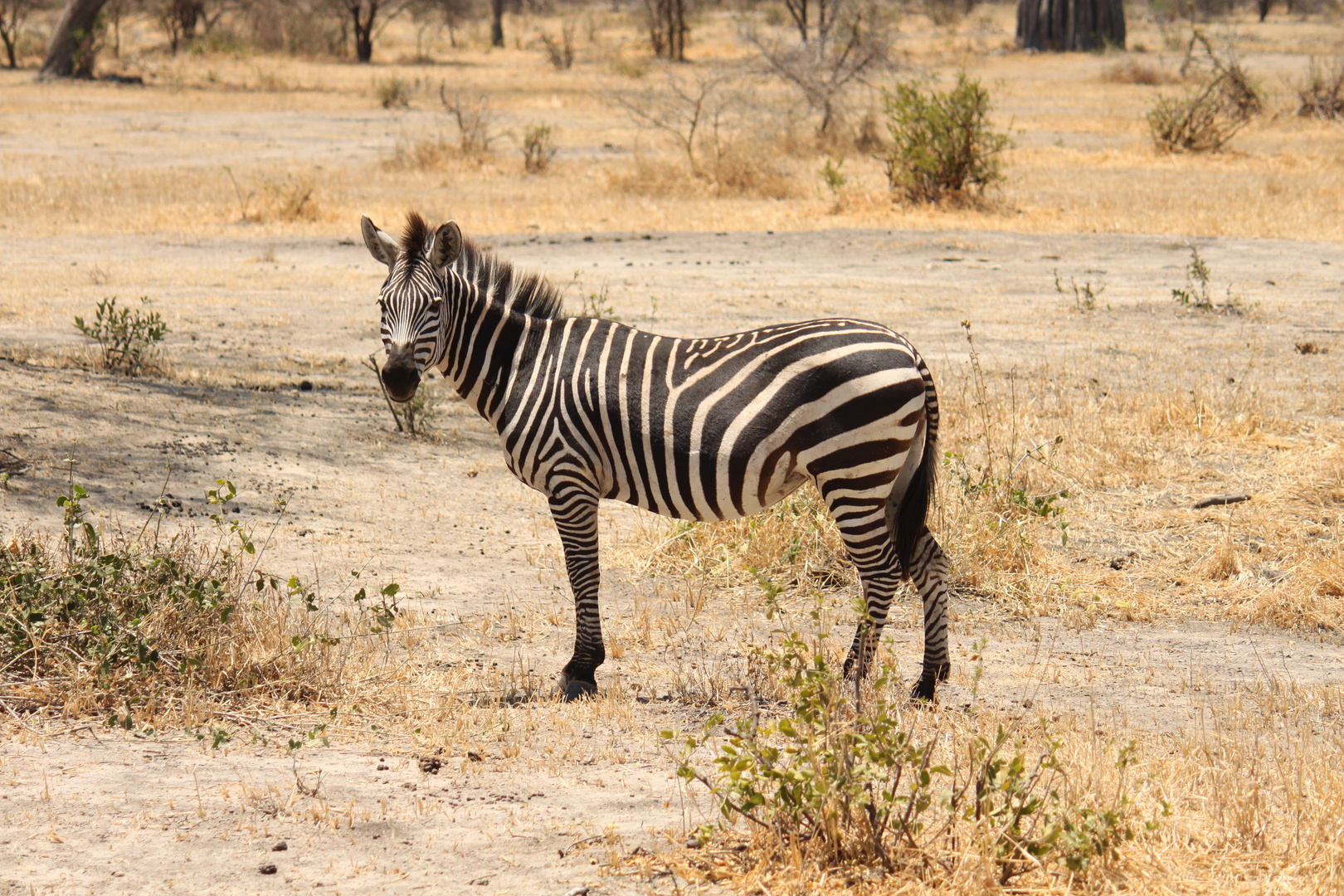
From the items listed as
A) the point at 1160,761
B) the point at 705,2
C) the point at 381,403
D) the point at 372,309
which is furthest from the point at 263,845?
the point at 705,2

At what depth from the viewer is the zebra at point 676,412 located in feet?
16.0

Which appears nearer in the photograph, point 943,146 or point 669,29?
point 943,146

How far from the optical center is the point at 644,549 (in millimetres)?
7090

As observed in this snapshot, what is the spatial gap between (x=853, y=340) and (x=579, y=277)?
9243mm

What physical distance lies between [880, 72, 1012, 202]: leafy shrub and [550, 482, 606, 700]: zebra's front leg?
13.4m

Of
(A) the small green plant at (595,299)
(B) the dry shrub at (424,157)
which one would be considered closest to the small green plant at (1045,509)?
(A) the small green plant at (595,299)

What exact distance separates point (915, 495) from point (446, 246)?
88.3 inches

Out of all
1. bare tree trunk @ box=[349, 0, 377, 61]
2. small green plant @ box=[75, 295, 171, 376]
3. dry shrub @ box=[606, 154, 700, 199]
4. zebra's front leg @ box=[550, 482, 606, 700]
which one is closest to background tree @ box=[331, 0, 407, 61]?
bare tree trunk @ box=[349, 0, 377, 61]

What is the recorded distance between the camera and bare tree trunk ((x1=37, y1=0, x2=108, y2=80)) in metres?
35.6

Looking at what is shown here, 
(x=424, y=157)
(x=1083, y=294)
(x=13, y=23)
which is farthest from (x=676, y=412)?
(x=13, y=23)

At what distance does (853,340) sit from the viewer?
4.93 m

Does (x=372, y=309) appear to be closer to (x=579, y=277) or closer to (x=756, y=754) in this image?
(x=579, y=277)

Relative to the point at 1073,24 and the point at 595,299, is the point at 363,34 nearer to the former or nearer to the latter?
the point at 1073,24

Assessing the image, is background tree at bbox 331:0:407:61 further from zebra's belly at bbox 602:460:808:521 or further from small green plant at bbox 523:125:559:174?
zebra's belly at bbox 602:460:808:521
